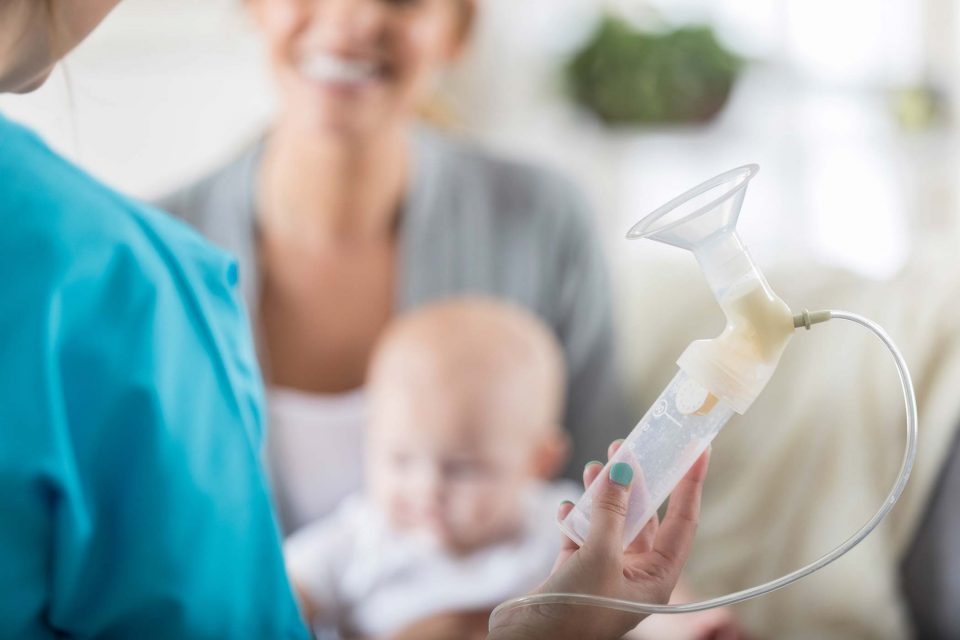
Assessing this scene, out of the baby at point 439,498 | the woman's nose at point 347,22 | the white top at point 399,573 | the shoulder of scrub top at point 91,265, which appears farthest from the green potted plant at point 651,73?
the shoulder of scrub top at point 91,265

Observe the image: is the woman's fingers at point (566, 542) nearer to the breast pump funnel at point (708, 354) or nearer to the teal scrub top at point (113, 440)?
the breast pump funnel at point (708, 354)

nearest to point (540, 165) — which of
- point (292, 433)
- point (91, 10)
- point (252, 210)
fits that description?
point (252, 210)

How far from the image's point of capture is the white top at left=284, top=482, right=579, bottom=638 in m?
1.17

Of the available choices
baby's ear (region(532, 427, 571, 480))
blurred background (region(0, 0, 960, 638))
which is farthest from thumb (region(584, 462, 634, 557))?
blurred background (region(0, 0, 960, 638))

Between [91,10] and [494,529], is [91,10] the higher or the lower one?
the higher one

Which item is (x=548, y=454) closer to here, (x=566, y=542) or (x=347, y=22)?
(x=347, y=22)

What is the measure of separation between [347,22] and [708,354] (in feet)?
3.20

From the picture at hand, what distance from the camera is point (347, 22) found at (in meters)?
1.33

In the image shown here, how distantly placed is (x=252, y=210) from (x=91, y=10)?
2.74ft

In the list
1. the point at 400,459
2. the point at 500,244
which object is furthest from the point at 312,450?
the point at 500,244

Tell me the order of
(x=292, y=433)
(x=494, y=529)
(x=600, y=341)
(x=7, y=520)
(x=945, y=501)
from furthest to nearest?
(x=600, y=341)
(x=292, y=433)
(x=494, y=529)
(x=945, y=501)
(x=7, y=520)

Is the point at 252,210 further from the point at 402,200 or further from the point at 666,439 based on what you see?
the point at 666,439

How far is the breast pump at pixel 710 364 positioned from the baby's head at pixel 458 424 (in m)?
0.70

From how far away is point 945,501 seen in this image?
107 centimetres
